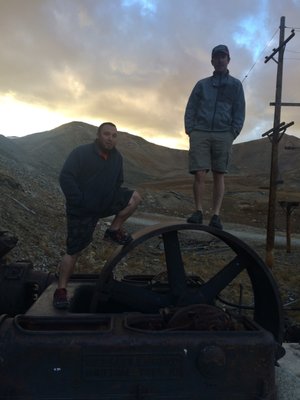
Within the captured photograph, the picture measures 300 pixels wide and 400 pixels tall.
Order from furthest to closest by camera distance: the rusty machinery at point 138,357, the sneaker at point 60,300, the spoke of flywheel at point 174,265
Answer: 1. the spoke of flywheel at point 174,265
2. the sneaker at point 60,300
3. the rusty machinery at point 138,357

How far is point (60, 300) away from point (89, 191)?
927 mm

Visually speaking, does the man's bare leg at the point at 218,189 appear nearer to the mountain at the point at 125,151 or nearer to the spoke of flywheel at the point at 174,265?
the spoke of flywheel at the point at 174,265

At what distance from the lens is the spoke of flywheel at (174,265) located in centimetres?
402

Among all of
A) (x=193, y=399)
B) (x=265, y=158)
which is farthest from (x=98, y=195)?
(x=265, y=158)

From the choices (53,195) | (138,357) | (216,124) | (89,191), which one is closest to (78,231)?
(89,191)

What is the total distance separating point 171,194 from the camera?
39.2m

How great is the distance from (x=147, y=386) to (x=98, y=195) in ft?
5.63

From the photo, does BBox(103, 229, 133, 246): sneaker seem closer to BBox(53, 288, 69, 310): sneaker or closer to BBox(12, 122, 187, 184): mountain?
BBox(53, 288, 69, 310): sneaker

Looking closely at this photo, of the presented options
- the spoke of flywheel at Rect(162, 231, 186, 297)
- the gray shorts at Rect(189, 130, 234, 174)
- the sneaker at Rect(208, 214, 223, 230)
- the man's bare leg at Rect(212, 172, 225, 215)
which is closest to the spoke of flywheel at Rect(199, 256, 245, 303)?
the spoke of flywheel at Rect(162, 231, 186, 297)

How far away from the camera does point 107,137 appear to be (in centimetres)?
425

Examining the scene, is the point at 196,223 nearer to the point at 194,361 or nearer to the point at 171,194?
the point at 194,361

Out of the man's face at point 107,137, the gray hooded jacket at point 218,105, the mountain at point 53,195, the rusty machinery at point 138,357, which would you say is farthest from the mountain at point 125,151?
the rusty machinery at point 138,357

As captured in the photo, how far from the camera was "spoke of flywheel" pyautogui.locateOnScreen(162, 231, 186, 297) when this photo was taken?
402 cm

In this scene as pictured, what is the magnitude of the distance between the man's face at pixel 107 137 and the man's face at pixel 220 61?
1414 mm
